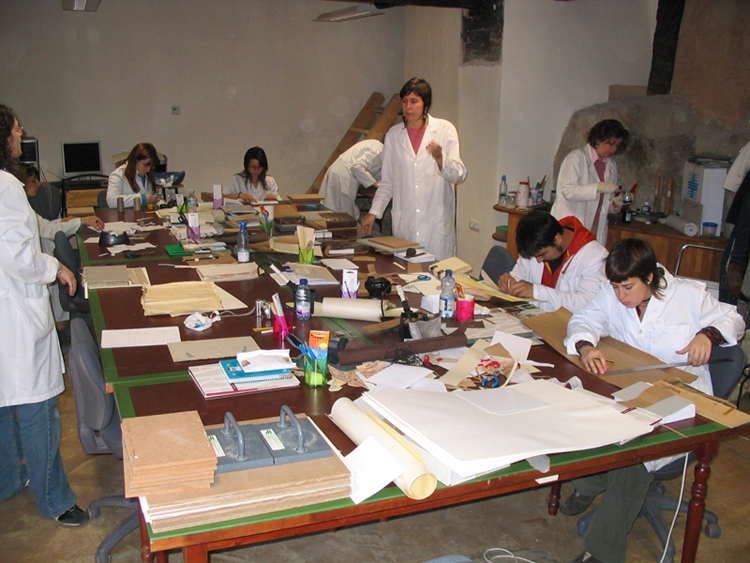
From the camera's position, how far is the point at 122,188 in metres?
5.36

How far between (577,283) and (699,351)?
0.88m

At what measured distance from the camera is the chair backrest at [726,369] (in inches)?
89.7

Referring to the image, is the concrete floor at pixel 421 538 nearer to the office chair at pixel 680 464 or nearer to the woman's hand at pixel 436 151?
the office chair at pixel 680 464

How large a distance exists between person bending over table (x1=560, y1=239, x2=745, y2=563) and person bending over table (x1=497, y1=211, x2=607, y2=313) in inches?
17.8

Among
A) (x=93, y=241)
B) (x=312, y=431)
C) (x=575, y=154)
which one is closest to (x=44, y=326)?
(x=312, y=431)

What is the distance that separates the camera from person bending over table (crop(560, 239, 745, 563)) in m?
2.24

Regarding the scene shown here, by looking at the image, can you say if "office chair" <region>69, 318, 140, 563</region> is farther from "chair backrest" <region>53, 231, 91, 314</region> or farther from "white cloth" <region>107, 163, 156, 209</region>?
"white cloth" <region>107, 163, 156, 209</region>

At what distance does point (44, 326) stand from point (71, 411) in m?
1.35

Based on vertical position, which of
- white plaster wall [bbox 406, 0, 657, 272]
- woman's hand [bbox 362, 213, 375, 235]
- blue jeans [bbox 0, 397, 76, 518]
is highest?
white plaster wall [bbox 406, 0, 657, 272]

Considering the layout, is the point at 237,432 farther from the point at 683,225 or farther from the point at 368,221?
the point at 683,225

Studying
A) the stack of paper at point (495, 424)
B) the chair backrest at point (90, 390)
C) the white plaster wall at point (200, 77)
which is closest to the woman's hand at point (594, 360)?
the stack of paper at point (495, 424)

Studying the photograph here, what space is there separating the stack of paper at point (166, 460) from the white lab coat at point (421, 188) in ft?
9.81

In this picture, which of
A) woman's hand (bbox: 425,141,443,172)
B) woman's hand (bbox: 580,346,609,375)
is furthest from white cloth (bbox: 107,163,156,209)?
woman's hand (bbox: 580,346,609,375)

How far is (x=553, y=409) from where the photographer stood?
6.02 feet
